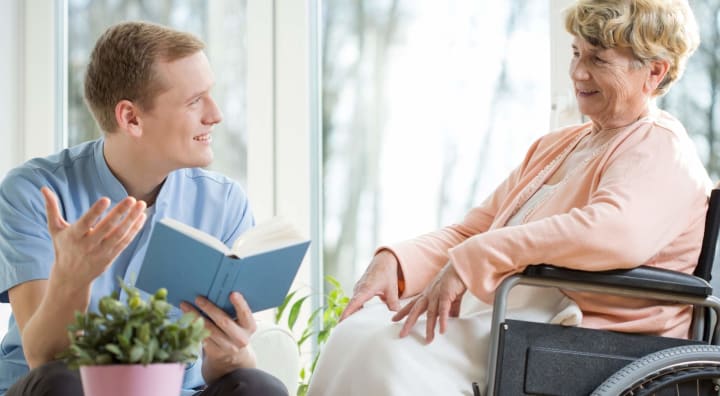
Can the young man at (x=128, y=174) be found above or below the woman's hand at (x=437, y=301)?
above

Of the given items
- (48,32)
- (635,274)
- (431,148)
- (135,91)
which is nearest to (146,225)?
(135,91)

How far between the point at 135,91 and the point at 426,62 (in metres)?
1.64

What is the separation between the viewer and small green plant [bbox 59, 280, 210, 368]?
1.29m

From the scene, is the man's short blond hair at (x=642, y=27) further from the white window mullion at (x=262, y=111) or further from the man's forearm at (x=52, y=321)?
the white window mullion at (x=262, y=111)

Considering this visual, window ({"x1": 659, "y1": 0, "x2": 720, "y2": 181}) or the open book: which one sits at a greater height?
window ({"x1": 659, "y1": 0, "x2": 720, "y2": 181})

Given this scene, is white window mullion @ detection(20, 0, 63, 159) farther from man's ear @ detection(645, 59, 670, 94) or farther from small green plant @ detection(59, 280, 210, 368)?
small green plant @ detection(59, 280, 210, 368)

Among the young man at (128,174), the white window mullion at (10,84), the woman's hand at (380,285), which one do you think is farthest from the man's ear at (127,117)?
the white window mullion at (10,84)

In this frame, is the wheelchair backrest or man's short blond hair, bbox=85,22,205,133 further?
man's short blond hair, bbox=85,22,205,133

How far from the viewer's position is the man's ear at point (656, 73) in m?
1.98

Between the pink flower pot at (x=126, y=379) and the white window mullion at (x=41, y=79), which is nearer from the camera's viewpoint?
the pink flower pot at (x=126, y=379)

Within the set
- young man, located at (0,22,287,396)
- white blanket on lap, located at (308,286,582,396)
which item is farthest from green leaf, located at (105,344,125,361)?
white blanket on lap, located at (308,286,582,396)

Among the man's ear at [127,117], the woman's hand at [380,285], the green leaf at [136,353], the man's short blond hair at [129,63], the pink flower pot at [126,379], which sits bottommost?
the woman's hand at [380,285]

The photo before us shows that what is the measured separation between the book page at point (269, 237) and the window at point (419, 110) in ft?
5.54

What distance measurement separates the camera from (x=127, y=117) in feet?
6.39
